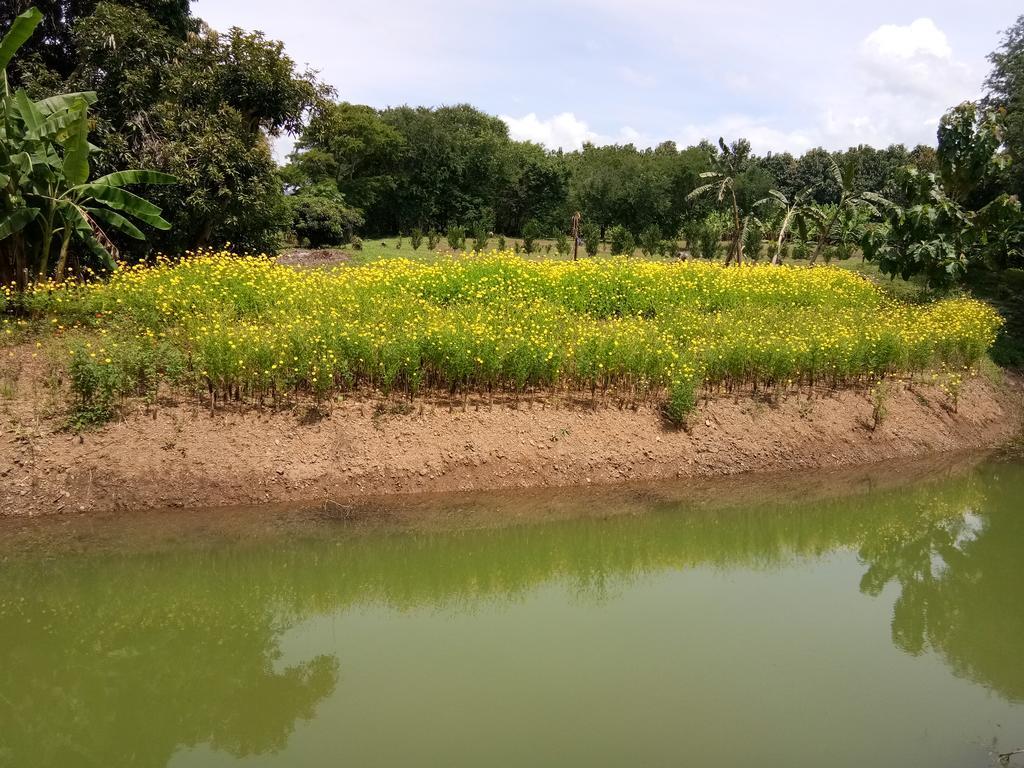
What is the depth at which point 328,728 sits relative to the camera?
4.17 metres

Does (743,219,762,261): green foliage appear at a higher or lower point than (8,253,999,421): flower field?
higher

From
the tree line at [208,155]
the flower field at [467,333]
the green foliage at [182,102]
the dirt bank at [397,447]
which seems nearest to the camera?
the dirt bank at [397,447]

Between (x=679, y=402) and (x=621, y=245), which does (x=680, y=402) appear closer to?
(x=679, y=402)

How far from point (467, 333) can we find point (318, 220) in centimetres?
1464

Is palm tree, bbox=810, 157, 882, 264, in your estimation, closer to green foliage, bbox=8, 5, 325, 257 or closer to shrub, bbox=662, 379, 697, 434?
shrub, bbox=662, 379, 697, 434

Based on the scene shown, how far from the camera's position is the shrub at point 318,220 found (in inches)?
849

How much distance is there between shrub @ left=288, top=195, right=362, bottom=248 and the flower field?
32.2 ft

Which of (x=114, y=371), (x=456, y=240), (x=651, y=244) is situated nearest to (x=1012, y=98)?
(x=651, y=244)

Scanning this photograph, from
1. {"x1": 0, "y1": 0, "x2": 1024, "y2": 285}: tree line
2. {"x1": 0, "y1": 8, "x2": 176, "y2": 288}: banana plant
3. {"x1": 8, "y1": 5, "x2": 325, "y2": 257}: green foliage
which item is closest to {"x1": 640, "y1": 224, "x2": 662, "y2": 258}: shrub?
{"x1": 0, "y1": 0, "x2": 1024, "y2": 285}: tree line

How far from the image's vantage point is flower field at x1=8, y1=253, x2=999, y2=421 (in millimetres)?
8242

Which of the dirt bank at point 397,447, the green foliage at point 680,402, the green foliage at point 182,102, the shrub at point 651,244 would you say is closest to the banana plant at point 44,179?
the green foliage at point 182,102

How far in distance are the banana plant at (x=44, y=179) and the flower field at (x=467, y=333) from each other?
0.87 meters

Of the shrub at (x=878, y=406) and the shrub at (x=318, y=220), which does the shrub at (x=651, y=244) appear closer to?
the shrub at (x=318, y=220)

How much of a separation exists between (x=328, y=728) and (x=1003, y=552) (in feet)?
23.0
